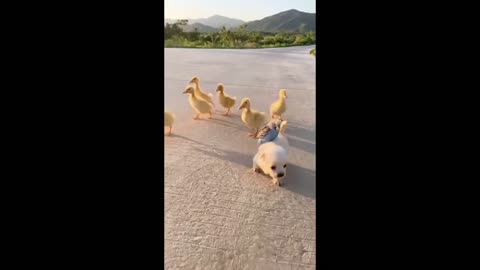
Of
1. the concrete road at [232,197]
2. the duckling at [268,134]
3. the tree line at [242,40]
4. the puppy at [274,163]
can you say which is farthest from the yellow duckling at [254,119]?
the tree line at [242,40]

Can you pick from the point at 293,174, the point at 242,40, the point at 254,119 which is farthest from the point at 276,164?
the point at 242,40

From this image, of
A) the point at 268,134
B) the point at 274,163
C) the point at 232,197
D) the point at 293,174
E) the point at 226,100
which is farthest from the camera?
the point at 226,100

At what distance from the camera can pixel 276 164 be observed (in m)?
1.72

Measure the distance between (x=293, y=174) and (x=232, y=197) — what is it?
417mm

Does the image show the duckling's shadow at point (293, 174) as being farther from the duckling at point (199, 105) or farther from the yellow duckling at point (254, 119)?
the duckling at point (199, 105)

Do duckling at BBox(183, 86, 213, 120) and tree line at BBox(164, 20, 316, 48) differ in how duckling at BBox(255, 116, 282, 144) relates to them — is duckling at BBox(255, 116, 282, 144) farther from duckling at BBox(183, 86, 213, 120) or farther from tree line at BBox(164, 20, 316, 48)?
tree line at BBox(164, 20, 316, 48)

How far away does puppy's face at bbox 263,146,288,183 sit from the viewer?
1727mm

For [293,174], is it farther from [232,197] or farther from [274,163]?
[232,197]

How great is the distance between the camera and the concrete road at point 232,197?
3.85 feet

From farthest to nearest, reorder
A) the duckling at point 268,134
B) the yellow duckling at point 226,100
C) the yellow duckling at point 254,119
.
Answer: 1. the yellow duckling at point 226,100
2. the yellow duckling at point 254,119
3. the duckling at point 268,134
